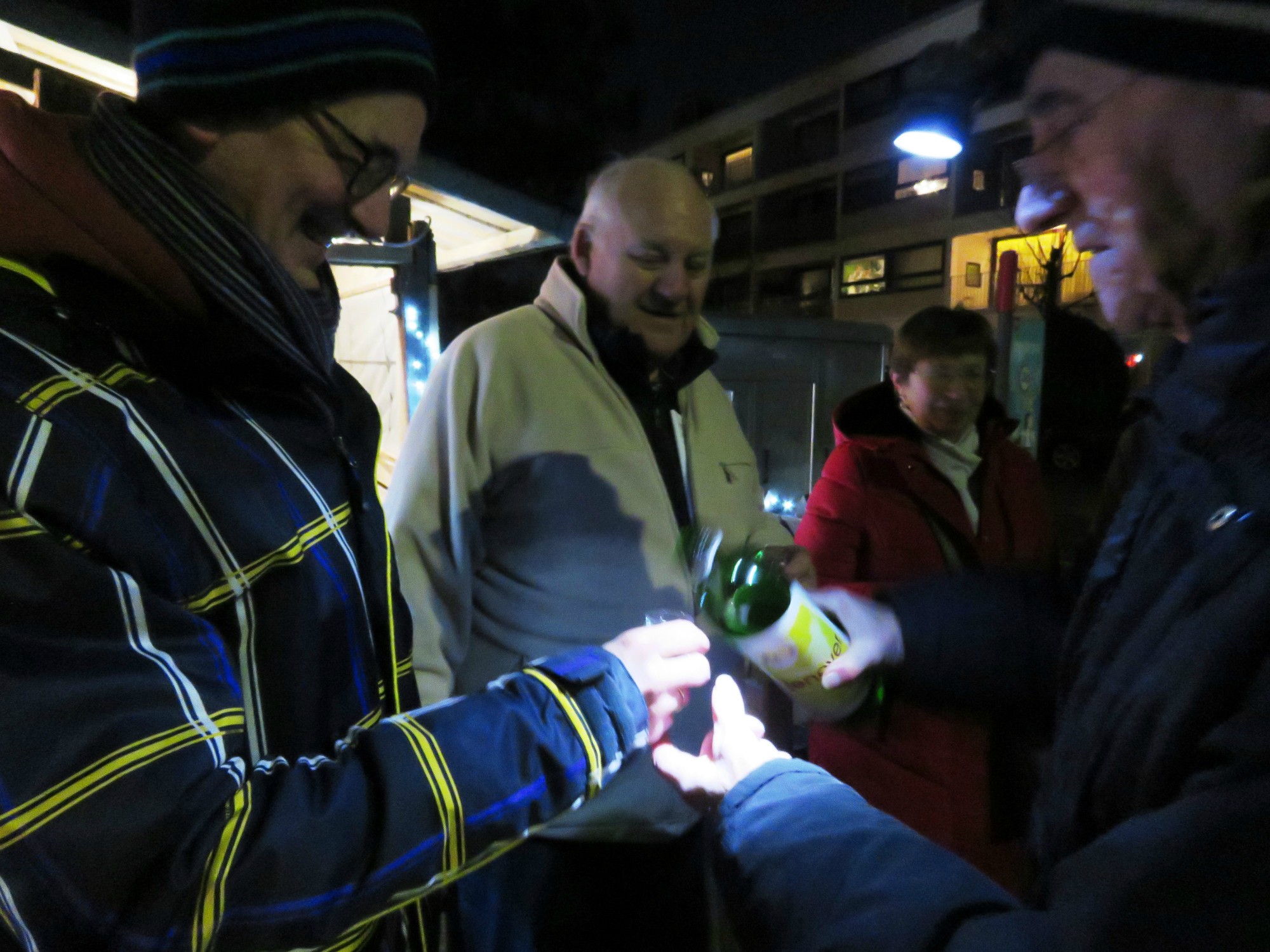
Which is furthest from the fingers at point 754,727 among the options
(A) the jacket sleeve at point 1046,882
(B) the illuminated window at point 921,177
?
(B) the illuminated window at point 921,177

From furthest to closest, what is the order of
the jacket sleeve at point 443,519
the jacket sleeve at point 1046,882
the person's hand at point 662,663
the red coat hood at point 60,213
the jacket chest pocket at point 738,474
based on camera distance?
the jacket chest pocket at point 738,474
the jacket sleeve at point 443,519
the person's hand at point 662,663
the red coat hood at point 60,213
the jacket sleeve at point 1046,882

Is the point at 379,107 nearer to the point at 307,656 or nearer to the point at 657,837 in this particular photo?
the point at 307,656

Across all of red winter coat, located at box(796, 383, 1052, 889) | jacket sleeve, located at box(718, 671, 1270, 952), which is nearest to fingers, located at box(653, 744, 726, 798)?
jacket sleeve, located at box(718, 671, 1270, 952)

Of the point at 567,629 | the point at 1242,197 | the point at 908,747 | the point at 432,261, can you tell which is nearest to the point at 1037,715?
the point at 908,747

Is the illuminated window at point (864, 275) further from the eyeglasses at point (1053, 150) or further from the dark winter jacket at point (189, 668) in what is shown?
the dark winter jacket at point (189, 668)

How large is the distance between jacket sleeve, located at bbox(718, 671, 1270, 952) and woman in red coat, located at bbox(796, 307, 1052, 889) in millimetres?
1264

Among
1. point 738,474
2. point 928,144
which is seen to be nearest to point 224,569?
point 738,474

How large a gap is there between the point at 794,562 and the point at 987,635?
64 cm

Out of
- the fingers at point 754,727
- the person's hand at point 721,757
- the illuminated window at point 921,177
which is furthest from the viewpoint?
the illuminated window at point 921,177

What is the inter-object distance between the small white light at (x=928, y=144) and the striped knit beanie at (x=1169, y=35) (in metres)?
3.34

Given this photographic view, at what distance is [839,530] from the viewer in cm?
285

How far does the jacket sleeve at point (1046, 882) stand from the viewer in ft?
2.39

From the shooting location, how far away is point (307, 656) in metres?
1.14

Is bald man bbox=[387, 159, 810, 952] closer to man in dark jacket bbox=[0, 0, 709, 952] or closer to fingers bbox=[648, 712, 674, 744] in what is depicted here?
fingers bbox=[648, 712, 674, 744]
